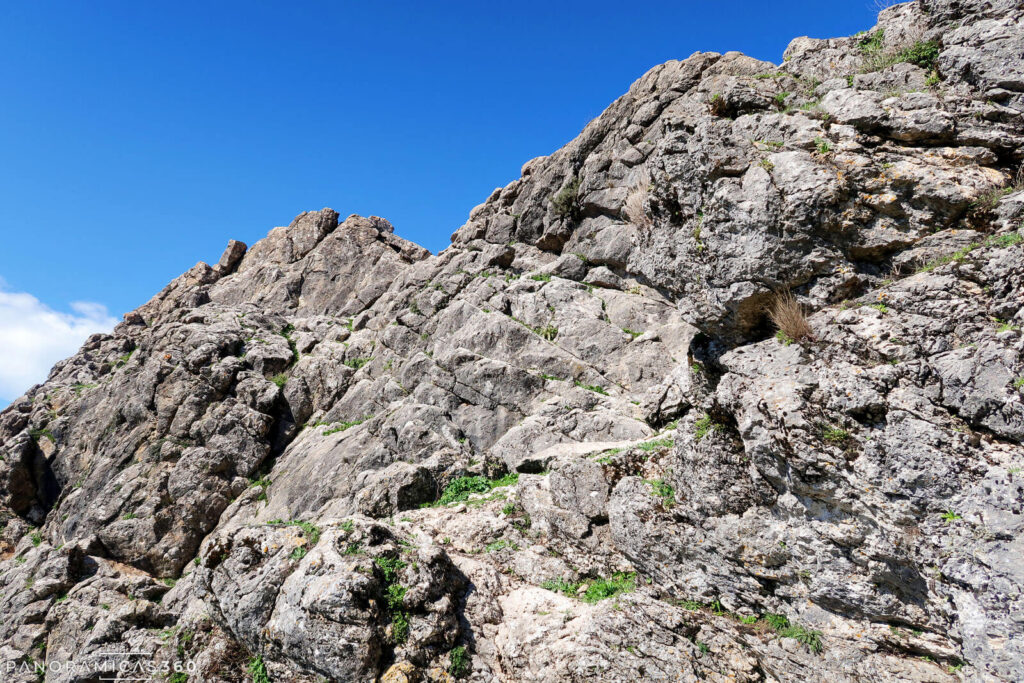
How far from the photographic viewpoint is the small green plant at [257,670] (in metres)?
10.6

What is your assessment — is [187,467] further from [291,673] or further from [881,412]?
[881,412]

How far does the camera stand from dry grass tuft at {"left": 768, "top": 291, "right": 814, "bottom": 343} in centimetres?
960

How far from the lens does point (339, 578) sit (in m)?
10.6

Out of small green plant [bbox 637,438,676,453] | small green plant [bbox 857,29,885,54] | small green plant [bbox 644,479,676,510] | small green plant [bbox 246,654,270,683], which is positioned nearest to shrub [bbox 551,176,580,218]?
small green plant [bbox 857,29,885,54]

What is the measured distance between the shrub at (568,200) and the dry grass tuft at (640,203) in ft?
10.9

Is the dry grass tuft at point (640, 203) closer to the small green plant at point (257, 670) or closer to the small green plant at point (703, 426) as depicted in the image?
the small green plant at point (703, 426)

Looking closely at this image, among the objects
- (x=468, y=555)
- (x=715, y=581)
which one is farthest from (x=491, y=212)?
(x=715, y=581)

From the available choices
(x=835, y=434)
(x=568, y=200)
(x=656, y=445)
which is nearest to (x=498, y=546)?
(x=656, y=445)

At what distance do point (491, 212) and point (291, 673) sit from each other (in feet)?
89.8

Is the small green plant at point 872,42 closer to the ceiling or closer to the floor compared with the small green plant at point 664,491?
closer to the ceiling

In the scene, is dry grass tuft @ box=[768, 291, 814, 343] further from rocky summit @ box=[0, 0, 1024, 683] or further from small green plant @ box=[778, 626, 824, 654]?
small green plant @ box=[778, 626, 824, 654]

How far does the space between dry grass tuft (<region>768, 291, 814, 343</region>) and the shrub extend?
65.5 ft

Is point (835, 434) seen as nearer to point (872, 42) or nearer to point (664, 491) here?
point (664, 491)

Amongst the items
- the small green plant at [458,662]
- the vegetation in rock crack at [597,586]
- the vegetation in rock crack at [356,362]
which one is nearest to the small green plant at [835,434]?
the vegetation in rock crack at [597,586]
